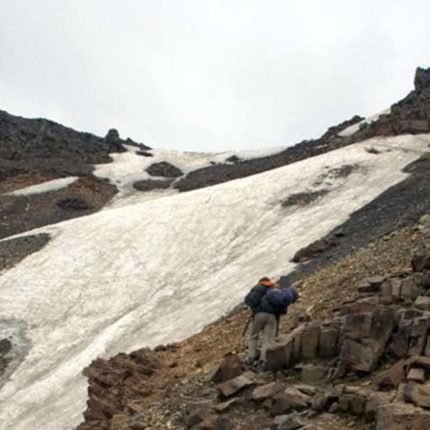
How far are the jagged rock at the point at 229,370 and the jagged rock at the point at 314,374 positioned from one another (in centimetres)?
209

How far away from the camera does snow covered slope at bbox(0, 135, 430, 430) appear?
29.9 meters

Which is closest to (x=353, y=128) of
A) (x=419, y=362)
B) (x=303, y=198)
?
(x=303, y=198)

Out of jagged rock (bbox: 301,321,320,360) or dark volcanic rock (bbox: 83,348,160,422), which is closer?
jagged rock (bbox: 301,321,320,360)

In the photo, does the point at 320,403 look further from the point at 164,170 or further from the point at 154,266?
the point at 164,170

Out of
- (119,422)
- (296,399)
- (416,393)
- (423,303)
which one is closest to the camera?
(416,393)

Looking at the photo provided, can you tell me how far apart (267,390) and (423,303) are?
3.72m

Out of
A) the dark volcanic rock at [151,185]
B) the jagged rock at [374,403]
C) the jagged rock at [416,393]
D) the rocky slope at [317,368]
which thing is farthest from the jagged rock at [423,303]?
the dark volcanic rock at [151,185]

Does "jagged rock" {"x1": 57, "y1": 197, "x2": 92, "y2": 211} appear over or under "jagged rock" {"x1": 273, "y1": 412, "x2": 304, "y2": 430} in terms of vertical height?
over

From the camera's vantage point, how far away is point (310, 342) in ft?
54.7

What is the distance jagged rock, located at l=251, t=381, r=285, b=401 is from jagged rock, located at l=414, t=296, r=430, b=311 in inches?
130

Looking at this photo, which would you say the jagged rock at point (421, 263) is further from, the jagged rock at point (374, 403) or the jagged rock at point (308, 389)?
the jagged rock at point (374, 403)

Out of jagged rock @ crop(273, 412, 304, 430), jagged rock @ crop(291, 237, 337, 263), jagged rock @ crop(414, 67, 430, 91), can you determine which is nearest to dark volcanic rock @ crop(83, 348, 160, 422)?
jagged rock @ crop(273, 412, 304, 430)

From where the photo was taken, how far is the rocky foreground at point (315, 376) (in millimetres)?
13367

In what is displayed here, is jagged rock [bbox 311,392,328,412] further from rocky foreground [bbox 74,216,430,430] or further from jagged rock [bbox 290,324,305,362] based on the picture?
jagged rock [bbox 290,324,305,362]
